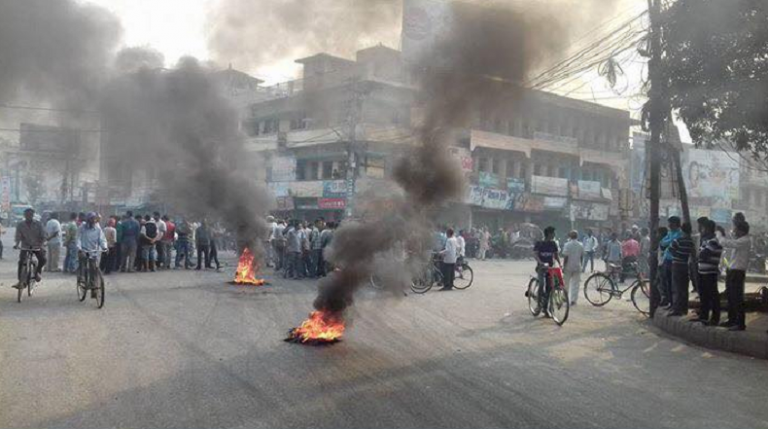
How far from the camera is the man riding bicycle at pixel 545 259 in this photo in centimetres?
1047

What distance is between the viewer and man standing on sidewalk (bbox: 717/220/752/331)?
8336 millimetres

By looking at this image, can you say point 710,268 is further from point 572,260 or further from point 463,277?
point 463,277

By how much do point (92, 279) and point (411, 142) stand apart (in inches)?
231

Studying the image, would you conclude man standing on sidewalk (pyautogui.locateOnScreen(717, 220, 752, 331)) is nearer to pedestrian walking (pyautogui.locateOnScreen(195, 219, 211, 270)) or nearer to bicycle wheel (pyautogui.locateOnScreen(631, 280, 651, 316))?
bicycle wheel (pyautogui.locateOnScreen(631, 280, 651, 316))

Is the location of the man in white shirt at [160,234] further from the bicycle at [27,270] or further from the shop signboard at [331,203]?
the shop signboard at [331,203]

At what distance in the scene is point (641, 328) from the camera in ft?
33.2

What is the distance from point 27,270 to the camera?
34.5 feet

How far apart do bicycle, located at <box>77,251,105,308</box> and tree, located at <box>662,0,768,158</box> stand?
9.66 metres

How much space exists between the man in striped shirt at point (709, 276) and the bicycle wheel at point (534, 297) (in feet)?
8.19

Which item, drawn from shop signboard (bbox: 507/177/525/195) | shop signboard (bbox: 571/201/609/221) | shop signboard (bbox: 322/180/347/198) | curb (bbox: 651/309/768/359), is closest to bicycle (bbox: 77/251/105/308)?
curb (bbox: 651/309/768/359)

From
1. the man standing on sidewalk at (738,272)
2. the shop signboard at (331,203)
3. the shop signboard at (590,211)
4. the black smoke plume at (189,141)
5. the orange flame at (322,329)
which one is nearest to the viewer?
the orange flame at (322,329)

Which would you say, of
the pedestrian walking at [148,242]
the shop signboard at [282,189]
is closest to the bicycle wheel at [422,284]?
the pedestrian walking at [148,242]

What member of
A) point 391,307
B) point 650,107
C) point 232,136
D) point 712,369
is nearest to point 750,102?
point 650,107

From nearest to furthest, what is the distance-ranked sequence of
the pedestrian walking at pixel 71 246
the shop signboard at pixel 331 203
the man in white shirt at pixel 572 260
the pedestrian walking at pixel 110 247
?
the man in white shirt at pixel 572 260 < the pedestrian walking at pixel 110 247 < the pedestrian walking at pixel 71 246 < the shop signboard at pixel 331 203
